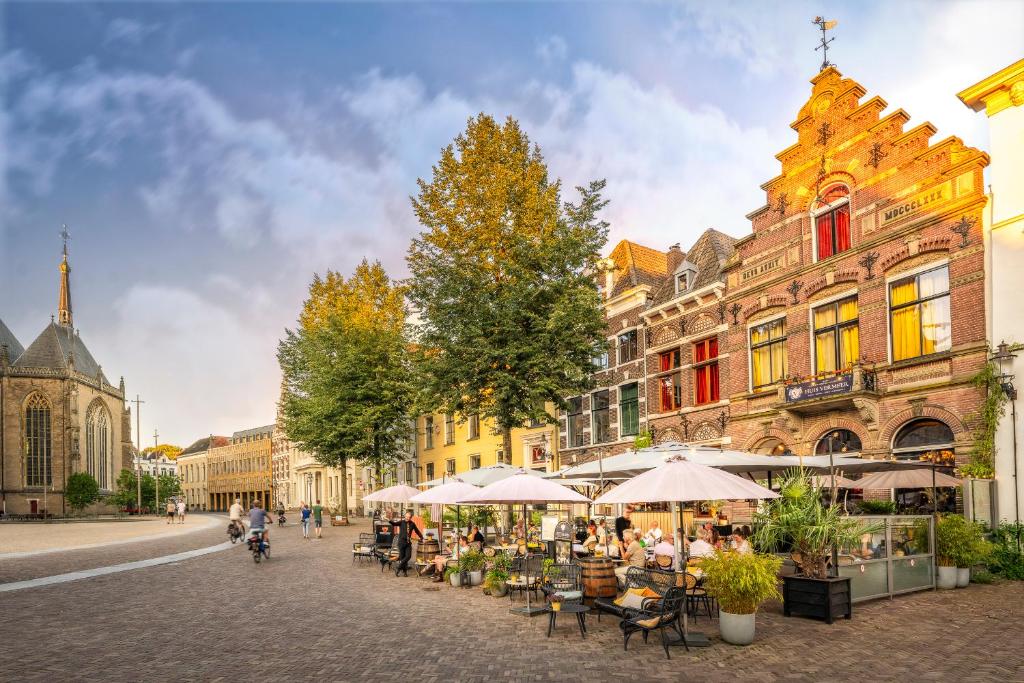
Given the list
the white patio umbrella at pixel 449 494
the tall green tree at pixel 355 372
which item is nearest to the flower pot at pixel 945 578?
the white patio umbrella at pixel 449 494

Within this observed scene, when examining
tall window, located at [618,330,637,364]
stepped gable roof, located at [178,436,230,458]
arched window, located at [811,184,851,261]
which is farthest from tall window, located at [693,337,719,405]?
stepped gable roof, located at [178,436,230,458]

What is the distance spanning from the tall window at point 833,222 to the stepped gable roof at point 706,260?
3995mm

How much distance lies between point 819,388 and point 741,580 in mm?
12889

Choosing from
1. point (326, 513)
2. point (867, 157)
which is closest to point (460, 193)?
point (867, 157)

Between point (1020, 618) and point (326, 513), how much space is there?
195 ft

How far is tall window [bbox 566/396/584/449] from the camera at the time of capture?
109ft

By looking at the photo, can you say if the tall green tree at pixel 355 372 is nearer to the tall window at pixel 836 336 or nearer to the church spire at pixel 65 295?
the tall window at pixel 836 336

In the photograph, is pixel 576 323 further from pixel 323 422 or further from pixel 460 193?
pixel 323 422

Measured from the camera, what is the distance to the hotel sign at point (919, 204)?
736 inches

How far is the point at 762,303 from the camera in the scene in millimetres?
24125

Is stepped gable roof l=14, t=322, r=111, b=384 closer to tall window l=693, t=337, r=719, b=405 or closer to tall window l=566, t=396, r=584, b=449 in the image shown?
tall window l=566, t=396, r=584, b=449

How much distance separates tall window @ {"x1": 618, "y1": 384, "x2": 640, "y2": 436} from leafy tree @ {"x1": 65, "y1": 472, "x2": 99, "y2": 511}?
68753 millimetres

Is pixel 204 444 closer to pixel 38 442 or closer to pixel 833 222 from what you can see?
pixel 38 442

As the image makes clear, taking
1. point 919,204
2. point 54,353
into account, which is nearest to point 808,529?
point 919,204
